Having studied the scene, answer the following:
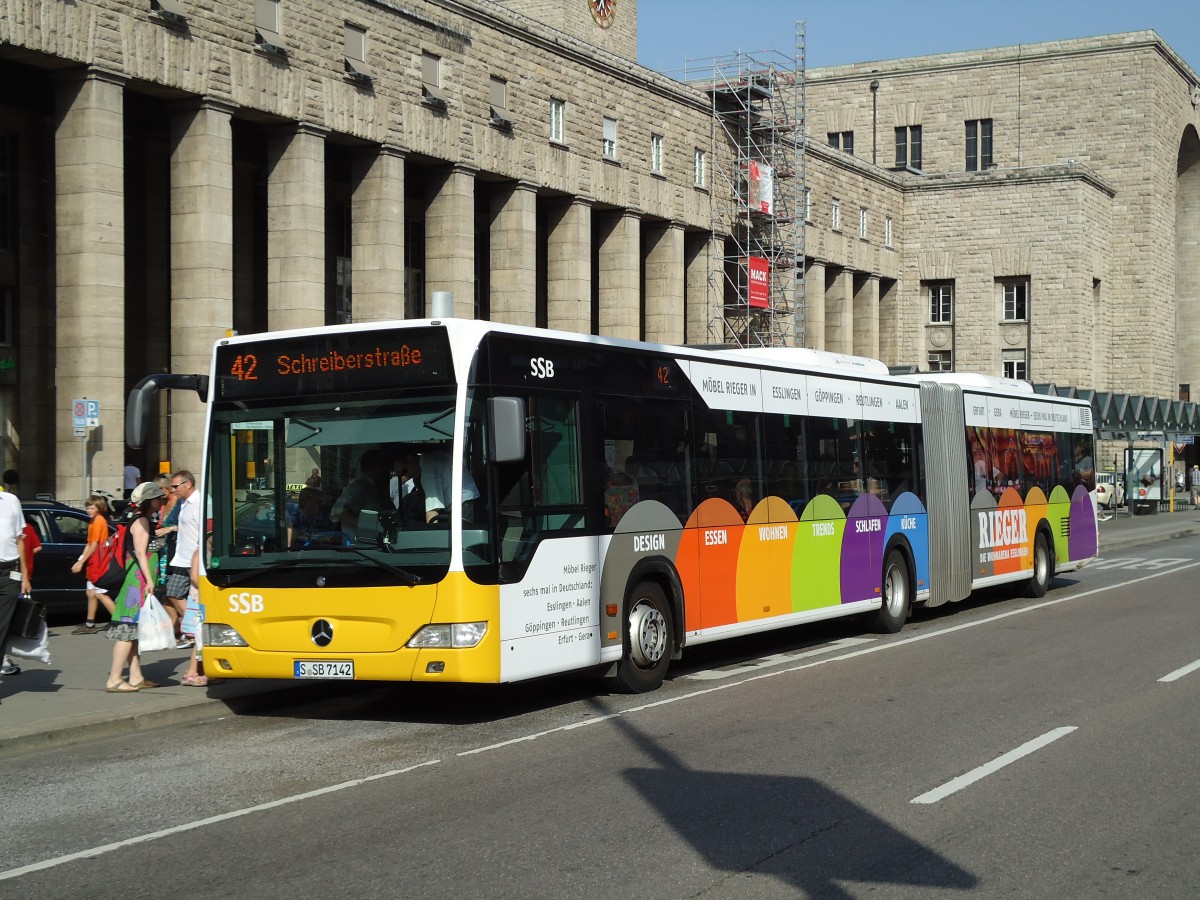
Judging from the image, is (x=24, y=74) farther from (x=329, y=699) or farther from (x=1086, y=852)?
(x=1086, y=852)

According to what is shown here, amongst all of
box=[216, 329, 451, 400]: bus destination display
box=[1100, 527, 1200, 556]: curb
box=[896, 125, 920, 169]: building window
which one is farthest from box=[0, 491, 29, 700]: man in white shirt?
box=[896, 125, 920, 169]: building window

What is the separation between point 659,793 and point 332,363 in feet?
14.9

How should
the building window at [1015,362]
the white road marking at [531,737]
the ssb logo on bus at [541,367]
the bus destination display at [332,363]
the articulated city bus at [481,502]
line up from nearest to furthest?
the white road marking at [531,737] < the articulated city bus at [481,502] < the bus destination display at [332,363] < the ssb logo on bus at [541,367] < the building window at [1015,362]

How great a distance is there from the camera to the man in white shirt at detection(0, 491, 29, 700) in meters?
12.2

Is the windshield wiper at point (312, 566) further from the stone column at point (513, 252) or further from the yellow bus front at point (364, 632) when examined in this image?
the stone column at point (513, 252)

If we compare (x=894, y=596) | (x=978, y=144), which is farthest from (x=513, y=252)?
(x=978, y=144)

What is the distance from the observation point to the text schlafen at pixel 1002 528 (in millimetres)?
21078

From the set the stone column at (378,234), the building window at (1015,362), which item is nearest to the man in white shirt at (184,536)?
the stone column at (378,234)

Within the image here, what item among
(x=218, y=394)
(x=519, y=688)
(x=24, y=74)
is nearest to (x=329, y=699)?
(x=519, y=688)

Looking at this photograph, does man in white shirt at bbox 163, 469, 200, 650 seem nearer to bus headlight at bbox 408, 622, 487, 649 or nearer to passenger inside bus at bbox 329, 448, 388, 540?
passenger inside bus at bbox 329, 448, 388, 540

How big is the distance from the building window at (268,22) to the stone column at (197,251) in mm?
1985

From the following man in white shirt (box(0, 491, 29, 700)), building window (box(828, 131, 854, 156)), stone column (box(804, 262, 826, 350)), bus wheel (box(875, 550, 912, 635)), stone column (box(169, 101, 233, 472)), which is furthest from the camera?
building window (box(828, 131, 854, 156))

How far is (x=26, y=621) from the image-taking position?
40.2 ft

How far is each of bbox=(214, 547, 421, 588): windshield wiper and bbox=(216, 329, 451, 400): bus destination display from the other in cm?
127
